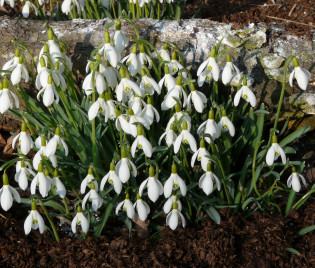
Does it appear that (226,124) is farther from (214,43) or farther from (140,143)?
(214,43)

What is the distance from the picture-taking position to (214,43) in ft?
9.00

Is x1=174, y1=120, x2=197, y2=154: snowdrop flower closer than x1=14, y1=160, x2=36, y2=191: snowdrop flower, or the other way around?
x1=174, y1=120, x2=197, y2=154: snowdrop flower

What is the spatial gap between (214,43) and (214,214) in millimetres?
976

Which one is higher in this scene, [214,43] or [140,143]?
[214,43]

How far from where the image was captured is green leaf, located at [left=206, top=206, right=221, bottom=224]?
2.36 metres

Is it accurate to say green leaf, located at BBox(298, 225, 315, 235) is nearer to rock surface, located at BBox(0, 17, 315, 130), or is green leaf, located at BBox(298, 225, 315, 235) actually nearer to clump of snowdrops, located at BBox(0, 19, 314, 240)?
clump of snowdrops, located at BBox(0, 19, 314, 240)

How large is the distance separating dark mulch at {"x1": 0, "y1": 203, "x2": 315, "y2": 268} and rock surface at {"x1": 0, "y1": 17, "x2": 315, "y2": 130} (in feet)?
2.41

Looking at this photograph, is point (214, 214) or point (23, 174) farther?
point (214, 214)

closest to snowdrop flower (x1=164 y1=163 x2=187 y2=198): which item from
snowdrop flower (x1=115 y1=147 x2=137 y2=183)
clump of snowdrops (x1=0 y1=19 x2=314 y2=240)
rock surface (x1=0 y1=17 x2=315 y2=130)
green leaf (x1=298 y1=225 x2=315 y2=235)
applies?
clump of snowdrops (x1=0 y1=19 x2=314 y2=240)

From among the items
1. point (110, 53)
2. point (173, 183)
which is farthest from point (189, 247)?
point (110, 53)

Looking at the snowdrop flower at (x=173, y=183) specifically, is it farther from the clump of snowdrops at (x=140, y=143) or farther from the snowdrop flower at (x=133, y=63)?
the snowdrop flower at (x=133, y=63)

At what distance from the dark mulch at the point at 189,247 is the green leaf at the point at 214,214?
4 cm

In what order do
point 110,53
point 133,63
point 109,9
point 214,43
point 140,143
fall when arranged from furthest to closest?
point 109,9 → point 214,43 → point 133,63 → point 110,53 → point 140,143

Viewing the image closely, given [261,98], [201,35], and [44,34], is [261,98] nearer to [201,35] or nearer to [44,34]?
[201,35]
